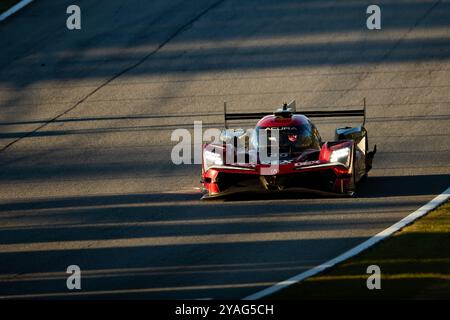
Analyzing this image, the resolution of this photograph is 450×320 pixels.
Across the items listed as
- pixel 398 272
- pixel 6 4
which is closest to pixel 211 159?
pixel 398 272

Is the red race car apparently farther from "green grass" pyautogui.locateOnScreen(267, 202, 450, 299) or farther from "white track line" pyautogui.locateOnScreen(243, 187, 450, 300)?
"green grass" pyautogui.locateOnScreen(267, 202, 450, 299)

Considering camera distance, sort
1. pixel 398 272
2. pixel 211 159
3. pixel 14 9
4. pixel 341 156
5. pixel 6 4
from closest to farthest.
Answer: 1. pixel 398 272
2. pixel 341 156
3. pixel 211 159
4. pixel 14 9
5. pixel 6 4

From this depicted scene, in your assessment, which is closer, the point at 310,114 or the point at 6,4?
the point at 310,114

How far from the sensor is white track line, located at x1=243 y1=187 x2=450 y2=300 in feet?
44.8

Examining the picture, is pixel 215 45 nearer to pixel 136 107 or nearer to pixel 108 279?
pixel 136 107

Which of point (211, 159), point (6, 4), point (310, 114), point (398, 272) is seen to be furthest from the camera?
point (6, 4)

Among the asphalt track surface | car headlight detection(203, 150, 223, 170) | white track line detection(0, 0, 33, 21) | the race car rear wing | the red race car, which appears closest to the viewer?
the asphalt track surface

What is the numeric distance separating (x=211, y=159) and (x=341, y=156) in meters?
2.00

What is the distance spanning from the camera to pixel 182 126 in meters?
22.8

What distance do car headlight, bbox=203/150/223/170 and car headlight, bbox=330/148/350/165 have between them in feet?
5.61

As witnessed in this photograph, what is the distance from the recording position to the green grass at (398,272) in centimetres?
1331

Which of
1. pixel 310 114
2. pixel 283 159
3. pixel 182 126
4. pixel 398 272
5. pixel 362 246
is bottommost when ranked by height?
pixel 398 272

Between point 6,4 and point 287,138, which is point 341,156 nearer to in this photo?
point 287,138

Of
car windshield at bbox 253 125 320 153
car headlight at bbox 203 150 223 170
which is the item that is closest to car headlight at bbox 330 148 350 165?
car windshield at bbox 253 125 320 153
